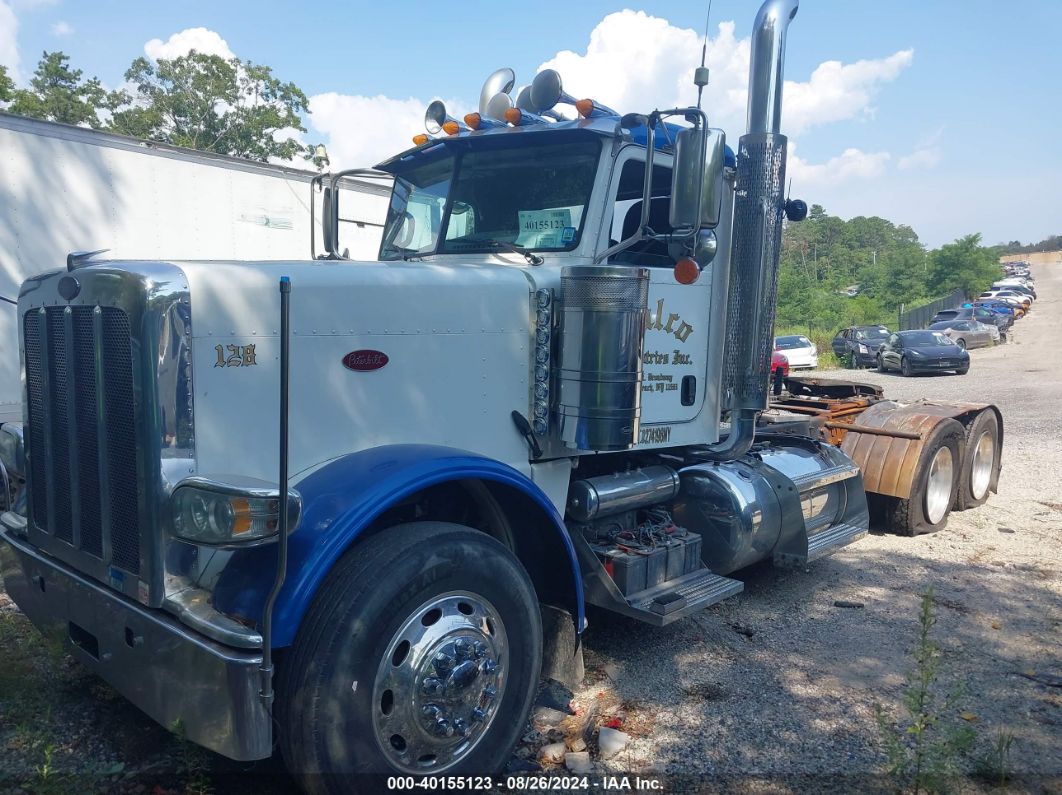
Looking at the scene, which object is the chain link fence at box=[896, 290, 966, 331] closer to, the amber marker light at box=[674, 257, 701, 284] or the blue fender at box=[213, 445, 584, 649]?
the amber marker light at box=[674, 257, 701, 284]

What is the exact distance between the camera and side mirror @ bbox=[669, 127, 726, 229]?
347 cm

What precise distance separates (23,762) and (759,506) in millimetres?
3855

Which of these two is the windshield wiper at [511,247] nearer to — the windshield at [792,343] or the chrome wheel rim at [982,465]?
the chrome wheel rim at [982,465]

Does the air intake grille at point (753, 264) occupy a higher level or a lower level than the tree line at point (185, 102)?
lower

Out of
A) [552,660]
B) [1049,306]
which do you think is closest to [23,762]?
[552,660]

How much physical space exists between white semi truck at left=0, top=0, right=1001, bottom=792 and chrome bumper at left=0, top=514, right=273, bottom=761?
1cm

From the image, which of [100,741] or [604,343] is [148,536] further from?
[604,343]

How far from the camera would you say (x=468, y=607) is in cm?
301

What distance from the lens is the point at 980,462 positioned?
7754 millimetres

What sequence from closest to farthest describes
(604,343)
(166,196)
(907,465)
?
(604,343) → (907,465) → (166,196)

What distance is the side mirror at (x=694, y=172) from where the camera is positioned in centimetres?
347

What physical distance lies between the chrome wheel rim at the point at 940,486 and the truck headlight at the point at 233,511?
6064 mm

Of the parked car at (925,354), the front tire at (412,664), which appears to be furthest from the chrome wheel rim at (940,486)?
the parked car at (925,354)

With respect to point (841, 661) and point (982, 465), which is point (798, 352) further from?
point (841, 661)
